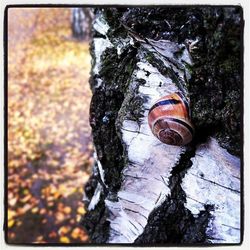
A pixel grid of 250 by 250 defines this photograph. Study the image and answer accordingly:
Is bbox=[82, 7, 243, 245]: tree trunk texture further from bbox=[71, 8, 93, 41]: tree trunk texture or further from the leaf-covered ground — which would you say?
bbox=[71, 8, 93, 41]: tree trunk texture

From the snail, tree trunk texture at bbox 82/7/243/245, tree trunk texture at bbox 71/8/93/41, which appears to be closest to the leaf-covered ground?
tree trunk texture at bbox 71/8/93/41

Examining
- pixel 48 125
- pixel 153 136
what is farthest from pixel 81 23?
pixel 153 136

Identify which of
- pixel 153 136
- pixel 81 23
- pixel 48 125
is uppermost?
pixel 153 136

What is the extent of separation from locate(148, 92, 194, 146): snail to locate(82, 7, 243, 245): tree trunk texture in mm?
26

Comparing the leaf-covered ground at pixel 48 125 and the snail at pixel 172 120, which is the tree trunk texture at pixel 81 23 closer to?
the leaf-covered ground at pixel 48 125

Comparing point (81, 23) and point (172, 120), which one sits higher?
point (172, 120)

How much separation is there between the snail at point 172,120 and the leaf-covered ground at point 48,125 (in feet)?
4.13

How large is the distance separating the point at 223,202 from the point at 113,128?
0.39 meters

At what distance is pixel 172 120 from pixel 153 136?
5.1 inches

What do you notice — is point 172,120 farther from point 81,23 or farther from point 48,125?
point 81,23

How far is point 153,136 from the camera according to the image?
1175 millimetres

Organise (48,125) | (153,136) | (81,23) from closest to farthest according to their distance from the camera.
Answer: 1. (153,136)
2. (48,125)
3. (81,23)

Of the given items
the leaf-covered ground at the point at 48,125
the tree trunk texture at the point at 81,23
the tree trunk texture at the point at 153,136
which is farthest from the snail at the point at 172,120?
the tree trunk texture at the point at 81,23

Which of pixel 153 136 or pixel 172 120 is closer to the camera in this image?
pixel 172 120
